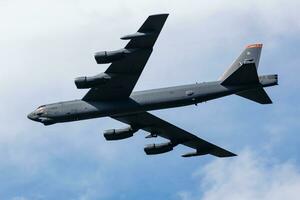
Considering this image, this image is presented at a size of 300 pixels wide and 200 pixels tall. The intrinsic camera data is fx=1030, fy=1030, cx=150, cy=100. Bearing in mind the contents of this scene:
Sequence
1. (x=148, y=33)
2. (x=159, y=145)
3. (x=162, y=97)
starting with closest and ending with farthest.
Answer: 1. (x=148, y=33)
2. (x=162, y=97)
3. (x=159, y=145)

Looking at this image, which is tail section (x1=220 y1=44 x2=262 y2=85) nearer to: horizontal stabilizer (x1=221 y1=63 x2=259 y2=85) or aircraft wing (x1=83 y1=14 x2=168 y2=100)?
horizontal stabilizer (x1=221 y1=63 x2=259 y2=85)

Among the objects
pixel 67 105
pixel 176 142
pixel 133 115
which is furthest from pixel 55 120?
pixel 176 142

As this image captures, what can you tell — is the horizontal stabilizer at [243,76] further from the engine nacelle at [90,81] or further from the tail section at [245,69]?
the engine nacelle at [90,81]

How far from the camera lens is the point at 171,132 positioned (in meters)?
86.1

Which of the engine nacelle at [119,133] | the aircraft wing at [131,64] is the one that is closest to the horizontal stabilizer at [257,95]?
the aircraft wing at [131,64]

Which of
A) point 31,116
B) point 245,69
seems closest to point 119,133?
point 31,116

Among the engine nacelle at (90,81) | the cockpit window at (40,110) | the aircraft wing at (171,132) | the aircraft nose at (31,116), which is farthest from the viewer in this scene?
the aircraft wing at (171,132)

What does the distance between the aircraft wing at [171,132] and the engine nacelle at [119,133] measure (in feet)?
1.83

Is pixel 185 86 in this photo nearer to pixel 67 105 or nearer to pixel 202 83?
pixel 202 83

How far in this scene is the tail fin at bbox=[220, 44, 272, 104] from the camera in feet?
248

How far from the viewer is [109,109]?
78000 millimetres

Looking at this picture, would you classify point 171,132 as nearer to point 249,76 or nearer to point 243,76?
A: point 243,76

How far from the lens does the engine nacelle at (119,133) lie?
82688 mm

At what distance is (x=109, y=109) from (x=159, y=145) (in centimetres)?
913
